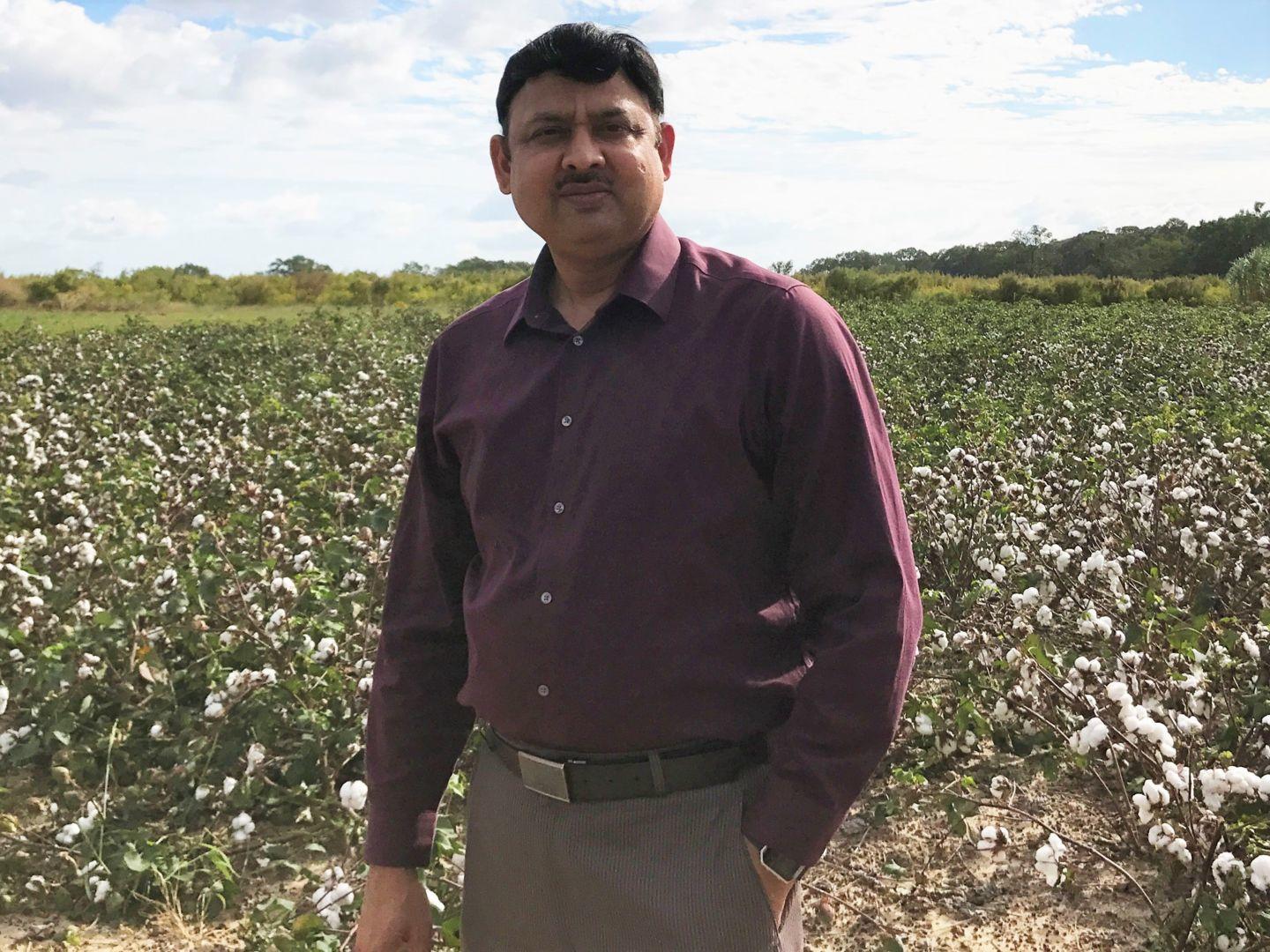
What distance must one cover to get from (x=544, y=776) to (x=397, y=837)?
0.41 meters

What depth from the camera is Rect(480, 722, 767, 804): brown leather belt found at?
5.37ft

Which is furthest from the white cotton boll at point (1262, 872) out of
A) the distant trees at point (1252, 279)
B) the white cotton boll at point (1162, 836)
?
the distant trees at point (1252, 279)

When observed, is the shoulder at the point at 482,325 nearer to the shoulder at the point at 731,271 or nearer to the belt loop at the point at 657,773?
the shoulder at the point at 731,271

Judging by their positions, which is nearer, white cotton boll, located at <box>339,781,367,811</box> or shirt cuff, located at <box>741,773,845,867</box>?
shirt cuff, located at <box>741,773,845,867</box>

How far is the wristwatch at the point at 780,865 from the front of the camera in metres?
1.55

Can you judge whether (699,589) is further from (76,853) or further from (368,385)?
(368,385)

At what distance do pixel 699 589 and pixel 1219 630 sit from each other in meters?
3.10

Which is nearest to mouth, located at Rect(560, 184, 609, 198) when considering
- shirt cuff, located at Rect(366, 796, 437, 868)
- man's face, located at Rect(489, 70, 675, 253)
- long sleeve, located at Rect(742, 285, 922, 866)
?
man's face, located at Rect(489, 70, 675, 253)

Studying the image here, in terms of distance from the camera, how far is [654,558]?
1.59m

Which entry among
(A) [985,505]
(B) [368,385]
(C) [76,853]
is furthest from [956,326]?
(C) [76,853]

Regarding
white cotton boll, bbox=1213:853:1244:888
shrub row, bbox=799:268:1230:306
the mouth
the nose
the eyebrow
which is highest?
shrub row, bbox=799:268:1230:306

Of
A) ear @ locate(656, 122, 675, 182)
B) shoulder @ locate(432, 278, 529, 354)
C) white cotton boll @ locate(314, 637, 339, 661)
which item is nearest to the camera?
ear @ locate(656, 122, 675, 182)

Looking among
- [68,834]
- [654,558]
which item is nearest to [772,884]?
[654,558]

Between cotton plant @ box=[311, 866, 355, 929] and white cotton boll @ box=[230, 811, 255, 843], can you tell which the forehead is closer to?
cotton plant @ box=[311, 866, 355, 929]
